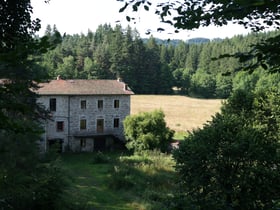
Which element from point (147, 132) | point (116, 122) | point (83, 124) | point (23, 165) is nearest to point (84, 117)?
point (83, 124)

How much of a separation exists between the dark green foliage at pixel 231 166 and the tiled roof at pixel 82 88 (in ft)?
77.2

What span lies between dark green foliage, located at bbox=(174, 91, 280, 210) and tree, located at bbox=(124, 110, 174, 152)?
64.6ft

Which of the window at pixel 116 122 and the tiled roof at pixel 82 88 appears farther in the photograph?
the window at pixel 116 122

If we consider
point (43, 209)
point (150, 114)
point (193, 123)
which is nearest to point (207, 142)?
point (43, 209)

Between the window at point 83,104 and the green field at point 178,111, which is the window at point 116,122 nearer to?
the window at point 83,104

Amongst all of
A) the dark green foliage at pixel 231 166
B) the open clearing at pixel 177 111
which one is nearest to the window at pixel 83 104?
the open clearing at pixel 177 111

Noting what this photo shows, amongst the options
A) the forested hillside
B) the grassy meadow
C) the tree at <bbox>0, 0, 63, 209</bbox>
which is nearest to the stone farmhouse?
the grassy meadow

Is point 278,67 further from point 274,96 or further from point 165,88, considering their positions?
point 165,88

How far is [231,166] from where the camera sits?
46.1 ft

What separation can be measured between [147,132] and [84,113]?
7382 millimetres

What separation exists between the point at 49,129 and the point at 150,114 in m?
10.6

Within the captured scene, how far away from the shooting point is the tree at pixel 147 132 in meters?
34.9

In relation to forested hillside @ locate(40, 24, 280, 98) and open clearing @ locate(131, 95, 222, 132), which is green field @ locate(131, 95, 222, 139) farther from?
forested hillside @ locate(40, 24, 280, 98)

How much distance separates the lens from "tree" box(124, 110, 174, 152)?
115ft
